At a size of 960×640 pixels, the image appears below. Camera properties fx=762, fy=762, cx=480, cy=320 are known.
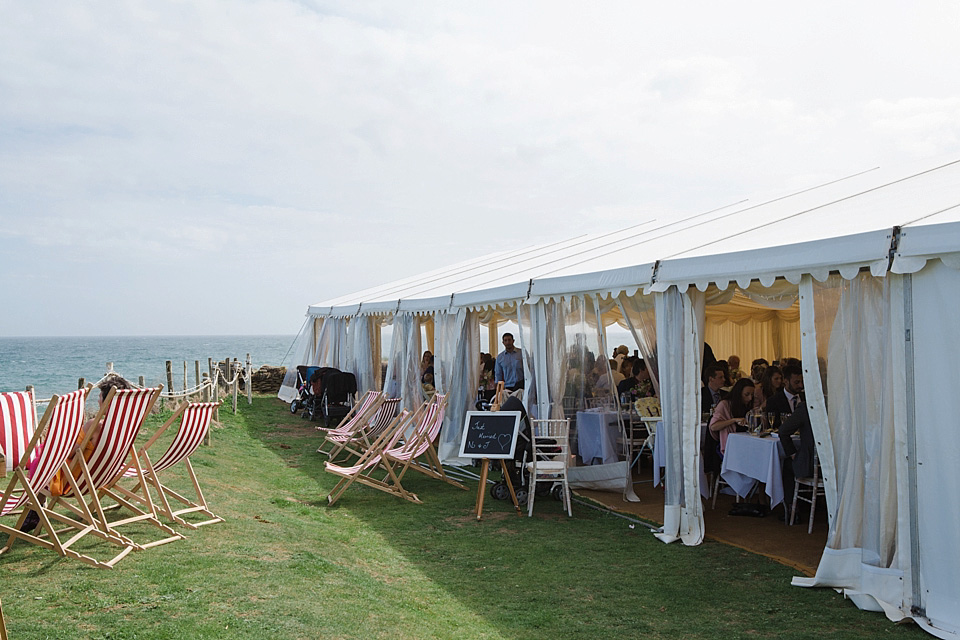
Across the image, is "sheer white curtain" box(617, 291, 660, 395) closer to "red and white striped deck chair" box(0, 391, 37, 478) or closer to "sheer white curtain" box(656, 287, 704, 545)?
"sheer white curtain" box(656, 287, 704, 545)

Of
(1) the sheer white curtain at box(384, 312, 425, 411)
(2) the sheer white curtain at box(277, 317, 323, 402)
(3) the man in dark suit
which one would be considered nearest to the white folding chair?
(3) the man in dark suit

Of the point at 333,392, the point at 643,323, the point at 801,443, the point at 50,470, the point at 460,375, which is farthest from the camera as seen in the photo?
the point at 333,392

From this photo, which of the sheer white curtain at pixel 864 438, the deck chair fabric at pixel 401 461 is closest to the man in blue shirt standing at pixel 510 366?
the deck chair fabric at pixel 401 461

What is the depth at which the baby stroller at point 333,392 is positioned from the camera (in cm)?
1343

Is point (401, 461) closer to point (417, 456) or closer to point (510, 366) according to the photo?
point (417, 456)

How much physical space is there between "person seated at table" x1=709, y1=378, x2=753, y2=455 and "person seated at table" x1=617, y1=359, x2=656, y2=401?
1.34m

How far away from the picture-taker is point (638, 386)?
27.5ft

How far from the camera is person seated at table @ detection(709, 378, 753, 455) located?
6473 mm

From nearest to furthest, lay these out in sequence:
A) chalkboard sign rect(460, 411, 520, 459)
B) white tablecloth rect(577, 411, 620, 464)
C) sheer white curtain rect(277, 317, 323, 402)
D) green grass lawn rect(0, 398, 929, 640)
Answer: green grass lawn rect(0, 398, 929, 640) → chalkboard sign rect(460, 411, 520, 459) → white tablecloth rect(577, 411, 620, 464) → sheer white curtain rect(277, 317, 323, 402)

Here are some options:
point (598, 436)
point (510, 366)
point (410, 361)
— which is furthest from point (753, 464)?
point (410, 361)

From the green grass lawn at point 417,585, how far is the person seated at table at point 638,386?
214 cm

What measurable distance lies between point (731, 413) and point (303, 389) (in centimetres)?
999

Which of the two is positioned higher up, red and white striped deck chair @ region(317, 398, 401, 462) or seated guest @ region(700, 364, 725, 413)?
seated guest @ region(700, 364, 725, 413)

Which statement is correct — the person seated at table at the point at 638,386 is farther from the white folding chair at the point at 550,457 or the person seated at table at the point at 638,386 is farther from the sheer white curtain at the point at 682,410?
the sheer white curtain at the point at 682,410
